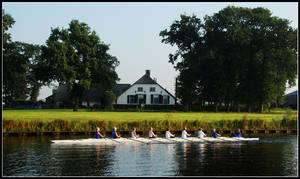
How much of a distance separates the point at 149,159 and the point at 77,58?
4382 centimetres

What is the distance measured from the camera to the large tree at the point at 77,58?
6191 centimetres

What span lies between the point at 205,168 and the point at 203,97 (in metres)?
51.2

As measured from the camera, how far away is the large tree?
61.9 metres

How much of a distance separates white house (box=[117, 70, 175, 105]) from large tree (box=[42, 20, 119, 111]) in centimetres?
1702

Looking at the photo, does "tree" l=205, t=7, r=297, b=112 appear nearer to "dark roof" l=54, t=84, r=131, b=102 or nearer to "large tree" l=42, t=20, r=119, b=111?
"large tree" l=42, t=20, r=119, b=111

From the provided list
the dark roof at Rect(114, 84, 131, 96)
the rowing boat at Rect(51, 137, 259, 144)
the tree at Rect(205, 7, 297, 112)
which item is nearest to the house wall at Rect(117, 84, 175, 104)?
the dark roof at Rect(114, 84, 131, 96)

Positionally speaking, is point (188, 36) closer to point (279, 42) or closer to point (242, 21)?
point (242, 21)

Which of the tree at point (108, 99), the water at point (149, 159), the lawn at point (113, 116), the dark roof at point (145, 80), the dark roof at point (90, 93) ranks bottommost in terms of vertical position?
the water at point (149, 159)

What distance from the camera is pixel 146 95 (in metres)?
85.9

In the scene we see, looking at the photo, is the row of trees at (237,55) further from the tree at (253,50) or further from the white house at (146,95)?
the white house at (146,95)

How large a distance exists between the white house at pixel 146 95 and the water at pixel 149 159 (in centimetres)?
5330

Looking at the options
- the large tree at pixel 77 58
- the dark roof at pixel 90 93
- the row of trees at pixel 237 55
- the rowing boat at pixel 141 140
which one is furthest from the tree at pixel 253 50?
the dark roof at pixel 90 93

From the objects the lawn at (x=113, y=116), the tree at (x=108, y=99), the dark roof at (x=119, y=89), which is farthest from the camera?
the dark roof at (x=119, y=89)

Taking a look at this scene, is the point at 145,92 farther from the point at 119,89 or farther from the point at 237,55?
the point at 237,55
